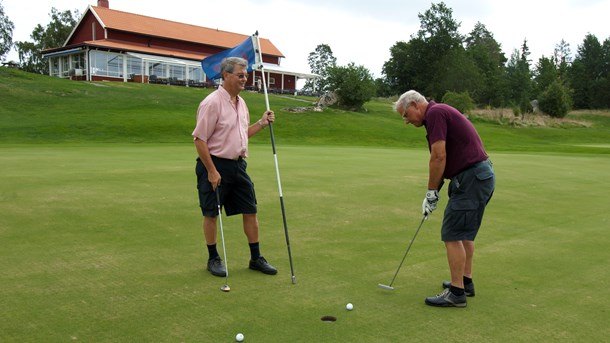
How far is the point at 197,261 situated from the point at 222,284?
877 mm

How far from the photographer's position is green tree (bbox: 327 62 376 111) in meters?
44.5

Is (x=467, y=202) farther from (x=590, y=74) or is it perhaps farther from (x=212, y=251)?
(x=590, y=74)

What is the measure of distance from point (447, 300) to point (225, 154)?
2.64 m

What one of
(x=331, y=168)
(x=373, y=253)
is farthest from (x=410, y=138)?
(x=373, y=253)

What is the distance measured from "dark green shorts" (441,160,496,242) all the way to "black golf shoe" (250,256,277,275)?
1779mm

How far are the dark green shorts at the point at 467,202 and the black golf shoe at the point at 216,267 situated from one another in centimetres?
223

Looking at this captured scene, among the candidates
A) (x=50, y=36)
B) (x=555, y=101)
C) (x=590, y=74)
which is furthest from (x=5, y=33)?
(x=590, y=74)

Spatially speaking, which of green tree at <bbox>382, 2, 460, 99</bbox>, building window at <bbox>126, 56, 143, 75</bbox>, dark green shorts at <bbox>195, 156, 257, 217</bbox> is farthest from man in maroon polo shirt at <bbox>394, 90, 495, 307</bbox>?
green tree at <bbox>382, 2, 460, 99</bbox>

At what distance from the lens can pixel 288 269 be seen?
582cm

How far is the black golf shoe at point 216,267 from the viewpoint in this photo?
554 centimetres

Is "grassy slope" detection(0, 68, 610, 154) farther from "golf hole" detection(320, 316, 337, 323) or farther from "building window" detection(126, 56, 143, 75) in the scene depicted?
"golf hole" detection(320, 316, 337, 323)

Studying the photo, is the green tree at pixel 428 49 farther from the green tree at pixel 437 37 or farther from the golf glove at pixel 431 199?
the golf glove at pixel 431 199

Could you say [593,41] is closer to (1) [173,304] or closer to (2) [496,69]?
(2) [496,69]

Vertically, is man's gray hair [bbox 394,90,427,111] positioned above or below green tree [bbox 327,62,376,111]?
below
